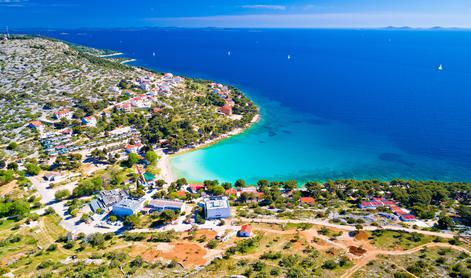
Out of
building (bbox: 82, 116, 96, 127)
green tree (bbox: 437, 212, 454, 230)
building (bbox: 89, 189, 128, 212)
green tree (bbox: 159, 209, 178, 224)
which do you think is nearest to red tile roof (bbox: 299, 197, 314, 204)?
green tree (bbox: 437, 212, 454, 230)

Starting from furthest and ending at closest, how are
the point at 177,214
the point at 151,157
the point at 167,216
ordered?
the point at 151,157, the point at 177,214, the point at 167,216

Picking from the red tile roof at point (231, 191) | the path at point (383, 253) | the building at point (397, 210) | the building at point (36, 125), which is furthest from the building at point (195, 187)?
the building at point (36, 125)

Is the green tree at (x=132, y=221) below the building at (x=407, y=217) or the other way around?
the other way around

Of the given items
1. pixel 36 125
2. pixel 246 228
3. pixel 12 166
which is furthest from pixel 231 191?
pixel 36 125

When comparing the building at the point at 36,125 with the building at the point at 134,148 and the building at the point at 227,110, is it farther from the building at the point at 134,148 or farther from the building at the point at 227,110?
the building at the point at 227,110

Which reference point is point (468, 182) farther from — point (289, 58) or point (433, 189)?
point (289, 58)

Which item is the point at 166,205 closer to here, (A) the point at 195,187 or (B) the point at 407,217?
(A) the point at 195,187
